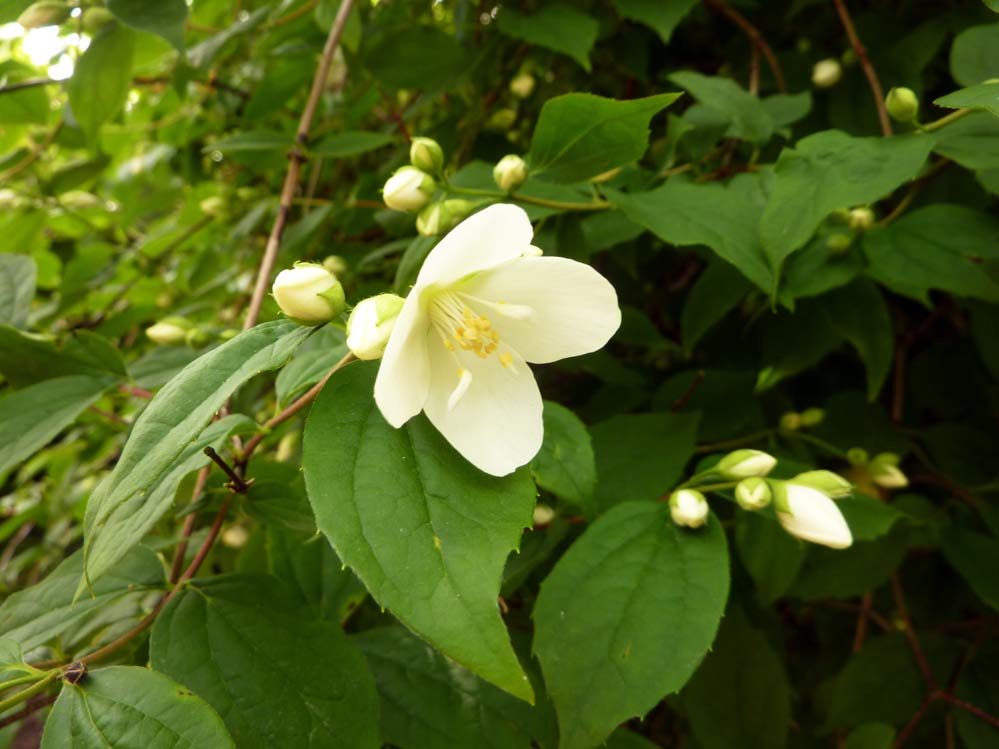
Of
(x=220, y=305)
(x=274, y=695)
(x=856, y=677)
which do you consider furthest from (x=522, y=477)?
(x=220, y=305)

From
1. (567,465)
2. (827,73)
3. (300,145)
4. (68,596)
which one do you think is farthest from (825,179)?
(68,596)

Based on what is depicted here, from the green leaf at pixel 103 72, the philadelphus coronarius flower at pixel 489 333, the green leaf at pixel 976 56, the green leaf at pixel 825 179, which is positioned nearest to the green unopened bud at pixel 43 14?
the green leaf at pixel 103 72

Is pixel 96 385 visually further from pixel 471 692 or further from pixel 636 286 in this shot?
pixel 636 286

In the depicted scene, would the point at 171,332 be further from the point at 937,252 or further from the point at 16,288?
the point at 937,252

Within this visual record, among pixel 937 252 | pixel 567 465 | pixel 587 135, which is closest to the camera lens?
pixel 567 465

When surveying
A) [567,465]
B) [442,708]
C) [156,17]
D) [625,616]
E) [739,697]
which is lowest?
[739,697]

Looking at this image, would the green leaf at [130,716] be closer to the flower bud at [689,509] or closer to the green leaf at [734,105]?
the flower bud at [689,509]

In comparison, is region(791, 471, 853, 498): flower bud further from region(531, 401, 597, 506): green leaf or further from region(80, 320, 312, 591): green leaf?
region(80, 320, 312, 591): green leaf
